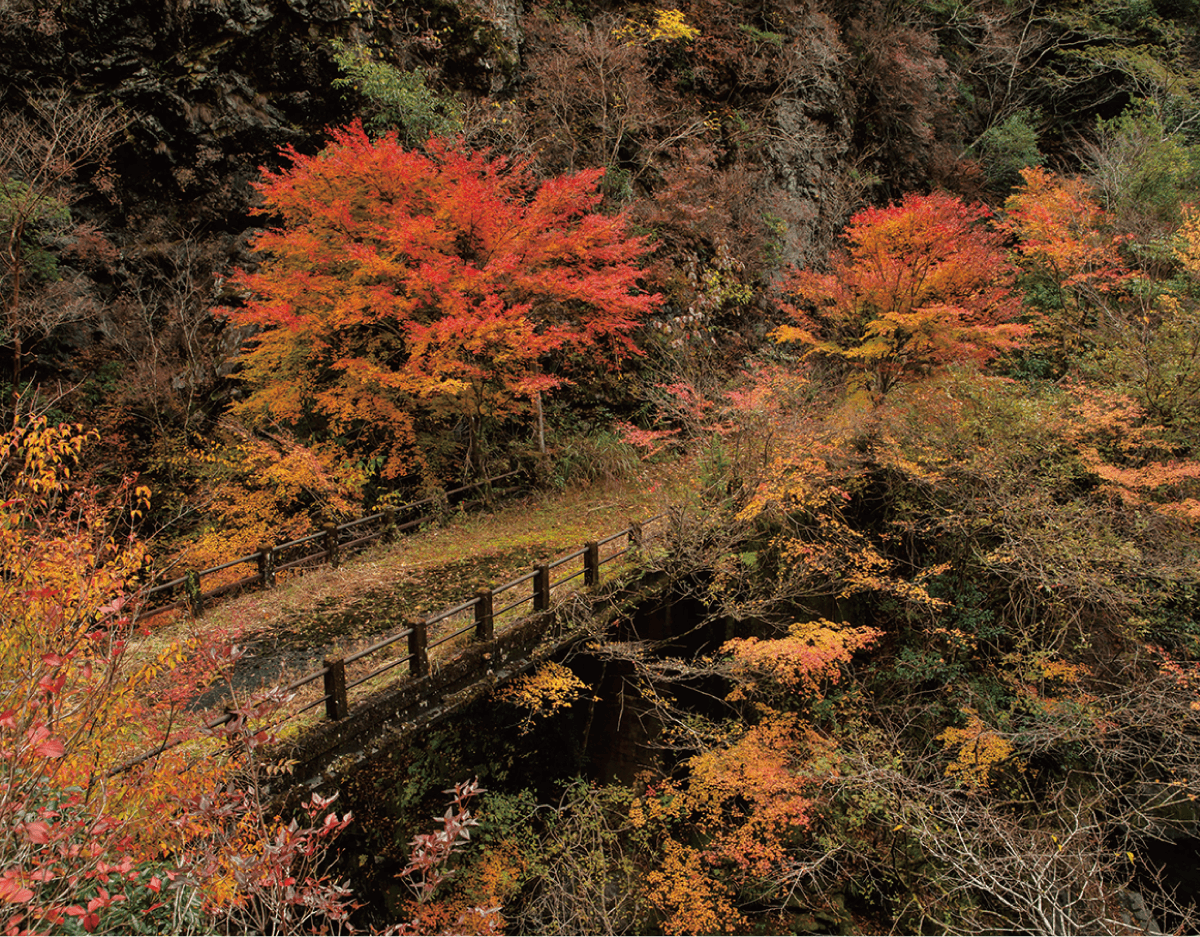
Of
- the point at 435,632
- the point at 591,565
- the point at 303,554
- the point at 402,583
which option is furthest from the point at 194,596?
the point at 591,565

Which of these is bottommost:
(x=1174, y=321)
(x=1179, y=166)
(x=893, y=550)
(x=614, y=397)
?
(x=893, y=550)

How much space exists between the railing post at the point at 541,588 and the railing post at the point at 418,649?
7.32ft

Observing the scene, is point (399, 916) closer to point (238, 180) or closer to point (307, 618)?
point (307, 618)

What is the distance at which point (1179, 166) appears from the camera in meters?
16.2

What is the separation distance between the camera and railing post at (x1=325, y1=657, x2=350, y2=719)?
6.98 meters

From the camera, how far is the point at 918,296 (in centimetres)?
1380

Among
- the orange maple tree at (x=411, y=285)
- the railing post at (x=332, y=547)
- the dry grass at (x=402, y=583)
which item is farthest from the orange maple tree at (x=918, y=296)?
the railing post at (x=332, y=547)

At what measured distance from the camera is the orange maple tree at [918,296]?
44.6ft

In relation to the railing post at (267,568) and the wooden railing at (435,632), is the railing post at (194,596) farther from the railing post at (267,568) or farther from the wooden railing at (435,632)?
the wooden railing at (435,632)

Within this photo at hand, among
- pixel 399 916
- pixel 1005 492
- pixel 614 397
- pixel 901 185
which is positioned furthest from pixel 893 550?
pixel 901 185

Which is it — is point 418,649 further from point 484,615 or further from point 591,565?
point 591,565

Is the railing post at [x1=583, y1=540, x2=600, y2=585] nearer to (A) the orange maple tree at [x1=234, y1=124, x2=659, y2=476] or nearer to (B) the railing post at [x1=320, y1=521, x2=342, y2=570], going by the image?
(A) the orange maple tree at [x1=234, y1=124, x2=659, y2=476]

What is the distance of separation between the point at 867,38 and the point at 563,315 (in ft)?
60.0

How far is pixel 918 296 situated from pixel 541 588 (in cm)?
1050
